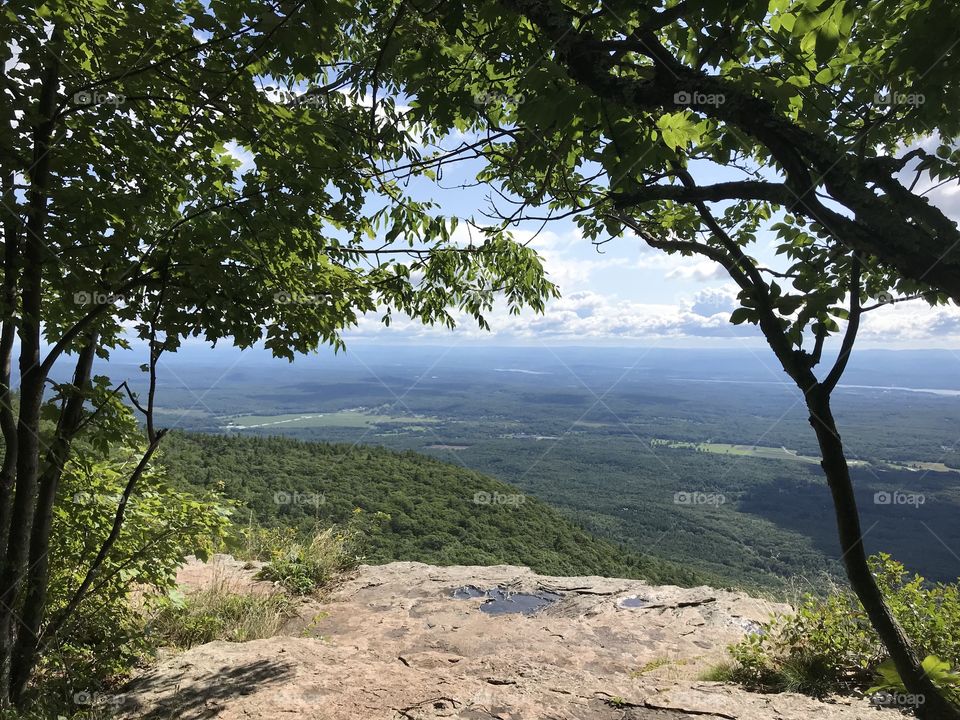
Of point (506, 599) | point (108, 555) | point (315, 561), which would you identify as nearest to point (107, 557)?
point (108, 555)

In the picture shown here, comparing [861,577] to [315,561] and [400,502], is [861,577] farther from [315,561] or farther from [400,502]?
[400,502]

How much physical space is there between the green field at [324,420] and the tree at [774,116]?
115125mm

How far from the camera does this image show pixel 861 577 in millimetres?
2340

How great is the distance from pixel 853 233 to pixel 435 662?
5100mm

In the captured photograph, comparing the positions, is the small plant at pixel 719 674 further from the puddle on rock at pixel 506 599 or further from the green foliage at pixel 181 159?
the green foliage at pixel 181 159

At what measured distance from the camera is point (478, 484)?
717 inches

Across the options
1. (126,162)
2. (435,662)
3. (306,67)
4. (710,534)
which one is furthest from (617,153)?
(710,534)

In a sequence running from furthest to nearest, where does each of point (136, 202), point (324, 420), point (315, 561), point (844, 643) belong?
point (324, 420) → point (315, 561) → point (844, 643) → point (136, 202)

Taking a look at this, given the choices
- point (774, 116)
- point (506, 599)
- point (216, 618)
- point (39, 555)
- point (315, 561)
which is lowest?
point (506, 599)

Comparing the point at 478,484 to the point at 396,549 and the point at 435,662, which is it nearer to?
the point at 396,549

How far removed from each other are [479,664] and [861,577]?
12.1ft

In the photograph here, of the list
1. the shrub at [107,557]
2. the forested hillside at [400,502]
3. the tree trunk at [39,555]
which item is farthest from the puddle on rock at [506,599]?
the tree trunk at [39,555]

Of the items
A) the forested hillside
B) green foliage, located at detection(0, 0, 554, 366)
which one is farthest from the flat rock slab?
the forested hillside

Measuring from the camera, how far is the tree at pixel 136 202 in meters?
2.92
